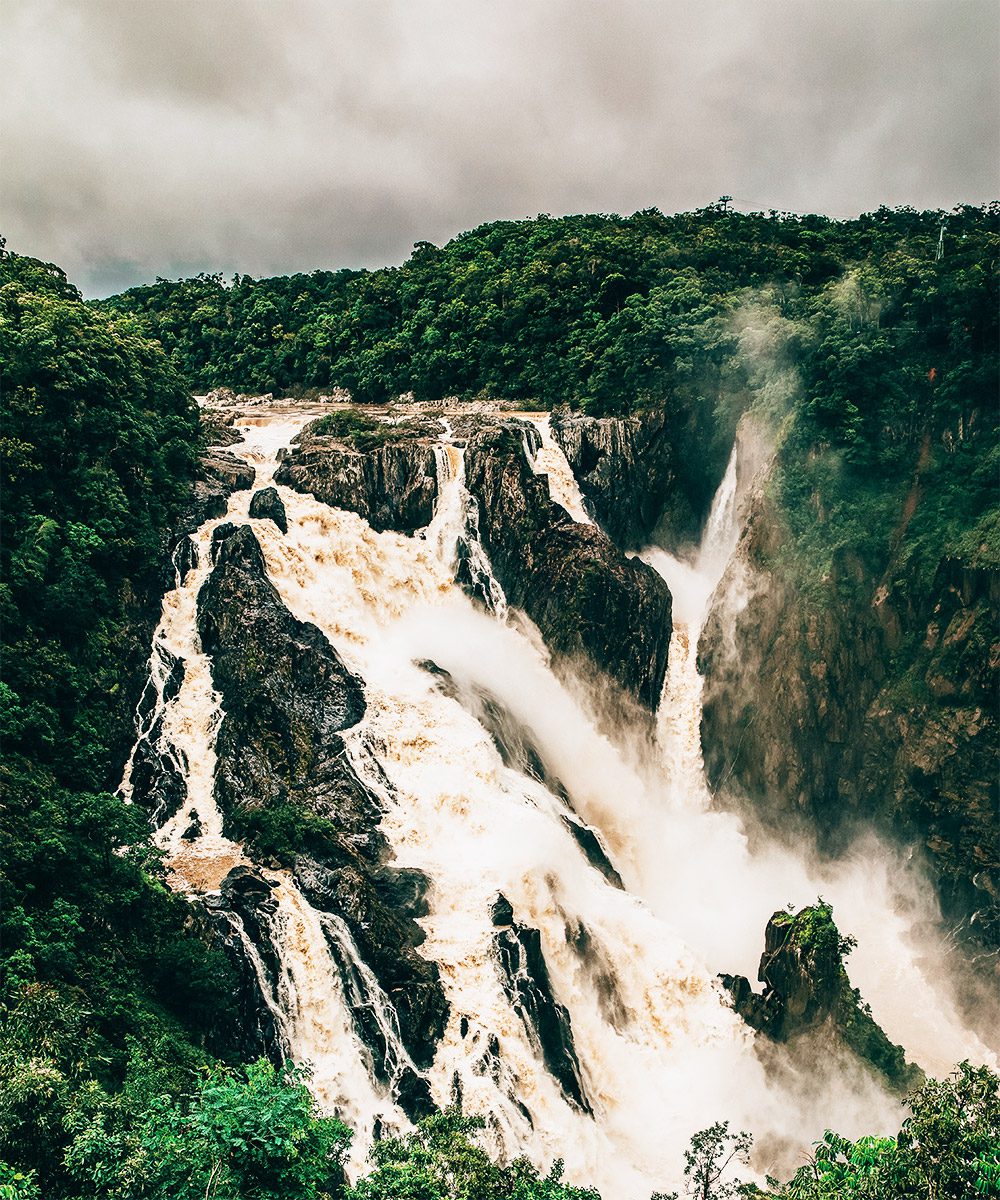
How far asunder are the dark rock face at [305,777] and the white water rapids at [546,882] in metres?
0.50

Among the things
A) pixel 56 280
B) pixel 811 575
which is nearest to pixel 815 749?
pixel 811 575

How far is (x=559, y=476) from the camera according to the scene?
138 feet

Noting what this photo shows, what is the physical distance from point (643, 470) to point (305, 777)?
873 inches

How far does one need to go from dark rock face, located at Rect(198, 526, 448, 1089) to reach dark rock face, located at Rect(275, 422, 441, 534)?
4.99m

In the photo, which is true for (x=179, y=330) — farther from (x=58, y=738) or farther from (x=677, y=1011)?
(x=677, y=1011)

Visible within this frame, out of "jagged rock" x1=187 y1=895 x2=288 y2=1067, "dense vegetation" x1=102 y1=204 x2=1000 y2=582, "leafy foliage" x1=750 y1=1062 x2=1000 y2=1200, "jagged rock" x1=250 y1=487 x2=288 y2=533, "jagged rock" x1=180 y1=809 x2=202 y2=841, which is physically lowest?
"leafy foliage" x1=750 y1=1062 x2=1000 y2=1200

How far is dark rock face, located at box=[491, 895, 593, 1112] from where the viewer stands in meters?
24.2

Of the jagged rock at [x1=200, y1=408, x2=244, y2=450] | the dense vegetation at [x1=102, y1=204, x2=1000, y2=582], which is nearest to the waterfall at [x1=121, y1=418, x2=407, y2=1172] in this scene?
the jagged rock at [x1=200, y1=408, x2=244, y2=450]

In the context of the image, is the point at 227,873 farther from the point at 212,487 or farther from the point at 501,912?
the point at 212,487

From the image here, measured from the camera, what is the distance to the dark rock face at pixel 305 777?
2402 centimetres

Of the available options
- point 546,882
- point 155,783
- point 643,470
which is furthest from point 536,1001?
point 643,470

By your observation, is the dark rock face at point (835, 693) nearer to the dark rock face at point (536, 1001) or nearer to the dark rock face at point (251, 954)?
the dark rock face at point (536, 1001)

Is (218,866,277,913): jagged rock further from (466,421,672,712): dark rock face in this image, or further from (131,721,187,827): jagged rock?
(466,421,672,712): dark rock face

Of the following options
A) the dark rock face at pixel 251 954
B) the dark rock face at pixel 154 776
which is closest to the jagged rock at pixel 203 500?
the dark rock face at pixel 154 776
